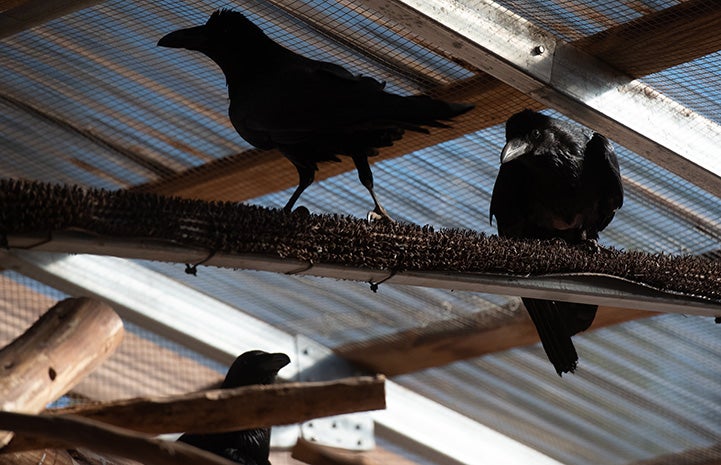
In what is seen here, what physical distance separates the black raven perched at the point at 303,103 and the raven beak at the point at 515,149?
57cm

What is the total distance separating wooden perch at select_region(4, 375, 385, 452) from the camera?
274 cm

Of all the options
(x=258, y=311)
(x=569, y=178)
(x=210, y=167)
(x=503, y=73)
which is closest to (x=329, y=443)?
(x=258, y=311)

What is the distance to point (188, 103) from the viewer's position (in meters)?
4.79

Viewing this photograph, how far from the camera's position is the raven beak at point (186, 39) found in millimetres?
3705

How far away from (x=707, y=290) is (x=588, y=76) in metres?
0.74

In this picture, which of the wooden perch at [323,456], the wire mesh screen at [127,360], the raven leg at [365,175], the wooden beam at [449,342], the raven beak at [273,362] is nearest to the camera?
the wooden perch at [323,456]

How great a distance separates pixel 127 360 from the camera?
635cm

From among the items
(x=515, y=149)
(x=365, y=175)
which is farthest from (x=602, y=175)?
(x=365, y=175)

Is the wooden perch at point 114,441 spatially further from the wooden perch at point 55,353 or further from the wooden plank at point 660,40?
→ the wooden plank at point 660,40

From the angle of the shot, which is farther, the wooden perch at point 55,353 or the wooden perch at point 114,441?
the wooden perch at point 55,353

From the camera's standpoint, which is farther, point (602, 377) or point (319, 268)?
point (602, 377)

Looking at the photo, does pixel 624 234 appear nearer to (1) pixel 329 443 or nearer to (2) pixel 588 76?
(2) pixel 588 76

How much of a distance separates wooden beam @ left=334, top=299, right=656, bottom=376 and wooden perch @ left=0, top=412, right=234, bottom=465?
310 cm

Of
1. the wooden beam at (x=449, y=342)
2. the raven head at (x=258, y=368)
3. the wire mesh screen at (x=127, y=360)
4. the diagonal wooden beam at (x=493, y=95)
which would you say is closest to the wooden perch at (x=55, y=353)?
the raven head at (x=258, y=368)
